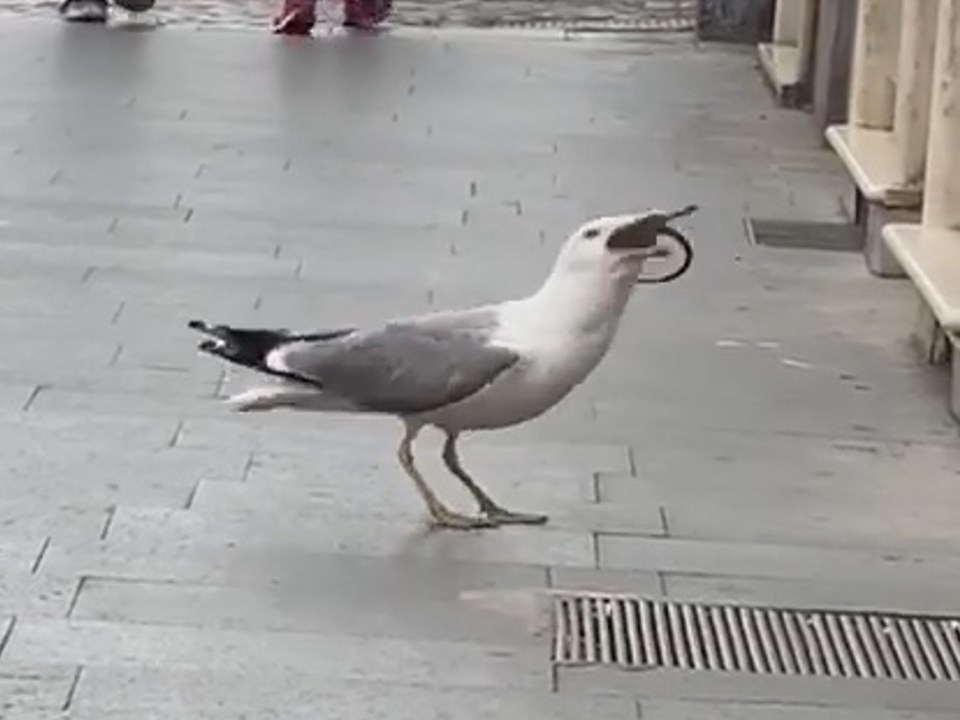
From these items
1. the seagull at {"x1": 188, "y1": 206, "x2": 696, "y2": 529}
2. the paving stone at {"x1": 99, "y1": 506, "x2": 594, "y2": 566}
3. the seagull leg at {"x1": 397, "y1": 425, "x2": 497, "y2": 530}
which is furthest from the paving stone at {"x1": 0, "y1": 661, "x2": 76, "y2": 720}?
the seagull leg at {"x1": 397, "y1": 425, "x2": 497, "y2": 530}

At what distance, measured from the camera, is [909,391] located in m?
6.36

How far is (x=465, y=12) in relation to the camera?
533 inches

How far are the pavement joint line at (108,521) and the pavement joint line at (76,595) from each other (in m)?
0.25

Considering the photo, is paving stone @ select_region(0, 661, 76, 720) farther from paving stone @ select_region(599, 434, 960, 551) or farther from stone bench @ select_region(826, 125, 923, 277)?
stone bench @ select_region(826, 125, 923, 277)

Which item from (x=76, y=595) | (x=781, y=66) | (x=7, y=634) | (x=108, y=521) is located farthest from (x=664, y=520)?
(x=781, y=66)

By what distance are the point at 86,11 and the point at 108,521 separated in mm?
7621

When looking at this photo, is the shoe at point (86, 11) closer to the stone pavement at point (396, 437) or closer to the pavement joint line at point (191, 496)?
the stone pavement at point (396, 437)

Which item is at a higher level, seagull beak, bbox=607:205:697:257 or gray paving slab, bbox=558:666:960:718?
seagull beak, bbox=607:205:697:257

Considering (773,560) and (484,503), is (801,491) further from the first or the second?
(484,503)

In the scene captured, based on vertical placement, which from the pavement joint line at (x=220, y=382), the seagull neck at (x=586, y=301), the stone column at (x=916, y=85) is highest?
the seagull neck at (x=586, y=301)

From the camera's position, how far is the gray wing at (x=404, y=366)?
4883mm

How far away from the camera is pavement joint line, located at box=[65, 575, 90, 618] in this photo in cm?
455

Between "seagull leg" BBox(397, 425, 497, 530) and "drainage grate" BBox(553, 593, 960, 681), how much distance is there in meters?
0.40

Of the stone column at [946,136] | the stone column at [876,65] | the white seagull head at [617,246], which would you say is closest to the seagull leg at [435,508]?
the white seagull head at [617,246]
